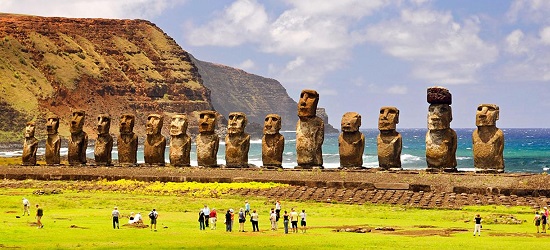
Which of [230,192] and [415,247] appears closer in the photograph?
[415,247]

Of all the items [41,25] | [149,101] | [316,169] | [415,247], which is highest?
[41,25]

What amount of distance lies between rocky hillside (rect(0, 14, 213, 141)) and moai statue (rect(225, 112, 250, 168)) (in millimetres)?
87761

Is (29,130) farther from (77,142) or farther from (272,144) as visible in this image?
(272,144)

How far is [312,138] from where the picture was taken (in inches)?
1799

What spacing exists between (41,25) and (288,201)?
131521 millimetres

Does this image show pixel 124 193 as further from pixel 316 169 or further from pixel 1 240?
pixel 1 240

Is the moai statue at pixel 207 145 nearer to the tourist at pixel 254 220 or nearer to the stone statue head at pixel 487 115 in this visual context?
the stone statue head at pixel 487 115

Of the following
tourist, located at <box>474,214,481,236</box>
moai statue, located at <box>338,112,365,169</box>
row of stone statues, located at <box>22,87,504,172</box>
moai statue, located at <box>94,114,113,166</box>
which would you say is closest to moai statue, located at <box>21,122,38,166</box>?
row of stone statues, located at <box>22,87,504,172</box>

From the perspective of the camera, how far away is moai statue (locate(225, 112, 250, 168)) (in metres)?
47.6

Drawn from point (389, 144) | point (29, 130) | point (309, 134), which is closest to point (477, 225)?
point (389, 144)

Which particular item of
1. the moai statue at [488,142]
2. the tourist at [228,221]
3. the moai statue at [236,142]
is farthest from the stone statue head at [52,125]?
the tourist at [228,221]

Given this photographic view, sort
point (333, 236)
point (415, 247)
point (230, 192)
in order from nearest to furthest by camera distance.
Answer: point (415, 247)
point (333, 236)
point (230, 192)

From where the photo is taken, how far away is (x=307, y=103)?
45.9m

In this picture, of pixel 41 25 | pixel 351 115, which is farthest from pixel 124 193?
pixel 41 25
